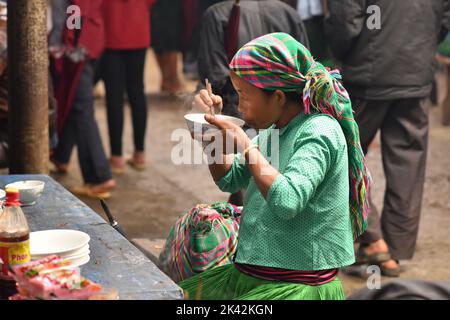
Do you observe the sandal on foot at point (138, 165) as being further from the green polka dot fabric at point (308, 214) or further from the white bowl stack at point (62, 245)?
the white bowl stack at point (62, 245)

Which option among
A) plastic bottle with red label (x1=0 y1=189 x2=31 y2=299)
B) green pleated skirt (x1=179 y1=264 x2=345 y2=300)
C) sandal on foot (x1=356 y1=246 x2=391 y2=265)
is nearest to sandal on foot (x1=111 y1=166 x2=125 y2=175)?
sandal on foot (x1=356 y1=246 x2=391 y2=265)

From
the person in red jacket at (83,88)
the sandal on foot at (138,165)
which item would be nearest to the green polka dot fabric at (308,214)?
the person in red jacket at (83,88)

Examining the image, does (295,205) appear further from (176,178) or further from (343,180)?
(176,178)

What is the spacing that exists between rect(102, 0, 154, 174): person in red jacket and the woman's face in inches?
154

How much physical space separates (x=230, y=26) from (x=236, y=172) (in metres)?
1.63

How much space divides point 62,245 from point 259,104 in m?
0.81

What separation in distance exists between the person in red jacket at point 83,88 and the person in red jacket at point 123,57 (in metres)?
0.26

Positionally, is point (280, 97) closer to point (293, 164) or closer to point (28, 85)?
point (293, 164)

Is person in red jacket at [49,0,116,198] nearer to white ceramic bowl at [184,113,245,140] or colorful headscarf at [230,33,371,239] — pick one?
white ceramic bowl at [184,113,245,140]

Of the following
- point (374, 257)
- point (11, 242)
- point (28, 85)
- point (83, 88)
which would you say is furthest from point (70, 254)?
point (83, 88)

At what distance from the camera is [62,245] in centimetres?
281
